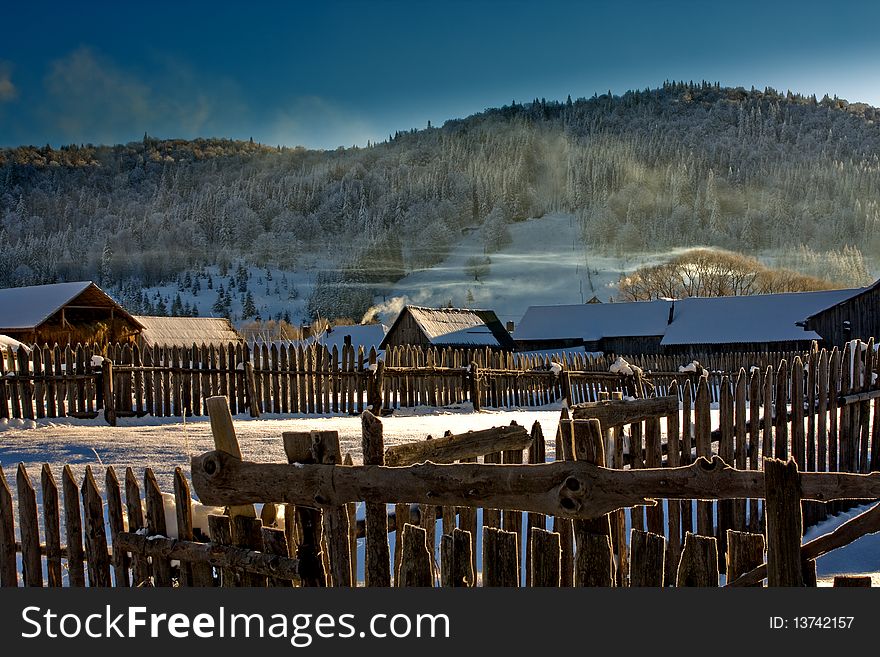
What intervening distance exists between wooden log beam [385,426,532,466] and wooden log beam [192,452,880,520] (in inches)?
39.6

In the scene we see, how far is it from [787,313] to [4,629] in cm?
4539

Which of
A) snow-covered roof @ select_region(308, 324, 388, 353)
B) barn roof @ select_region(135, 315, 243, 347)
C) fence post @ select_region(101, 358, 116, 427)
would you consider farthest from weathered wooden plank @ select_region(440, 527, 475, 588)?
snow-covered roof @ select_region(308, 324, 388, 353)

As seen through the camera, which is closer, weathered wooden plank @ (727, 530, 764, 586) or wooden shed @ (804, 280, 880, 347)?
weathered wooden plank @ (727, 530, 764, 586)

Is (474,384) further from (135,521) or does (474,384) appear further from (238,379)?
(135,521)

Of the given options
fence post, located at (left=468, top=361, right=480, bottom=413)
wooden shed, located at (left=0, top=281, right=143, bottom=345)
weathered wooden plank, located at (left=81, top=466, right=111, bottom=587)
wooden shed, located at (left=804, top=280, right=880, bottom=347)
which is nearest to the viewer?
weathered wooden plank, located at (left=81, top=466, right=111, bottom=587)

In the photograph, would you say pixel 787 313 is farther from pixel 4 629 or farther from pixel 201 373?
pixel 4 629

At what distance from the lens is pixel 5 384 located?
14.8m

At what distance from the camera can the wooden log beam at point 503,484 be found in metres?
3.19

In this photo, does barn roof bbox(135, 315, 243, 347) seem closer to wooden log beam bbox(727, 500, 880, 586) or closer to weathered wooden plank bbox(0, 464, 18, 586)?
weathered wooden plank bbox(0, 464, 18, 586)

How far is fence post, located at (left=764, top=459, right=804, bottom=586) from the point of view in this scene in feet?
10.4

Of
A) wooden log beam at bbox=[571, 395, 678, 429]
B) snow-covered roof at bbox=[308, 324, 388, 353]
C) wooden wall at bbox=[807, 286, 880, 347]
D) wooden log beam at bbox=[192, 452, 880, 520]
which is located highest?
wooden log beam at bbox=[192, 452, 880, 520]

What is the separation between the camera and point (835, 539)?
139 inches

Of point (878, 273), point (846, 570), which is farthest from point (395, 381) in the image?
point (878, 273)

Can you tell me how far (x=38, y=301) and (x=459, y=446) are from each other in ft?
131
